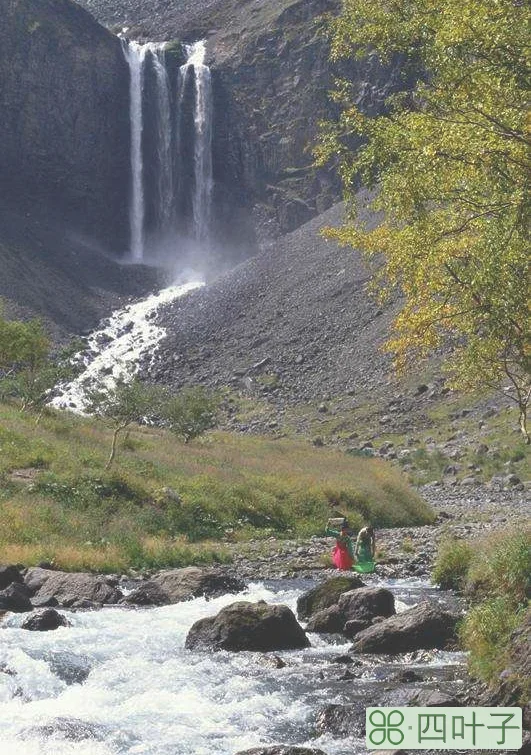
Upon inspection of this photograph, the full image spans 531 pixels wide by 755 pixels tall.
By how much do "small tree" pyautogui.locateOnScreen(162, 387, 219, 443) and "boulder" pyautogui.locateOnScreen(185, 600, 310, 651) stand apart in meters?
31.2

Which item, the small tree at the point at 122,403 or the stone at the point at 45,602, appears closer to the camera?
the stone at the point at 45,602

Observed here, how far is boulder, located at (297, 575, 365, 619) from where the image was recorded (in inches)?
739

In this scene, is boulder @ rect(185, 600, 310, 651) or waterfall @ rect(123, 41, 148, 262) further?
waterfall @ rect(123, 41, 148, 262)

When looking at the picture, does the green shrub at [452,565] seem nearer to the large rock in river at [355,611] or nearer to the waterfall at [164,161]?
the large rock in river at [355,611]

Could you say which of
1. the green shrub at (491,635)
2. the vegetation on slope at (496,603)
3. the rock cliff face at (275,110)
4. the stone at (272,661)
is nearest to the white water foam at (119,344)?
the rock cliff face at (275,110)

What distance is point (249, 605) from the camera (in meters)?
16.9

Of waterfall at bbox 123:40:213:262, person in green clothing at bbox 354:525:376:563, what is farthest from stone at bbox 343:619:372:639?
waterfall at bbox 123:40:213:262

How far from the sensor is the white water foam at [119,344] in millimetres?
78250

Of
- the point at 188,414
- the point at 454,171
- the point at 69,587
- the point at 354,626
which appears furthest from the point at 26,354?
the point at 454,171

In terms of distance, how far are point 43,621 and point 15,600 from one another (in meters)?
1.96

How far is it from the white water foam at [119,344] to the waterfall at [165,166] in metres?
19.6

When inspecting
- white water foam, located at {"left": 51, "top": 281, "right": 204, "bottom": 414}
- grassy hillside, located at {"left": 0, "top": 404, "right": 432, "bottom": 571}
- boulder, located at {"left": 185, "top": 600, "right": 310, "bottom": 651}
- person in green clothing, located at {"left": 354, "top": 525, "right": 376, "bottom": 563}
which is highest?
white water foam, located at {"left": 51, "top": 281, "right": 204, "bottom": 414}

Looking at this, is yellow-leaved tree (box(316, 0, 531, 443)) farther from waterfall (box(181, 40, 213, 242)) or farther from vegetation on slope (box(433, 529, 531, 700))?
waterfall (box(181, 40, 213, 242))

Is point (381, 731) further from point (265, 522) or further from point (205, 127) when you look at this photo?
point (205, 127)
